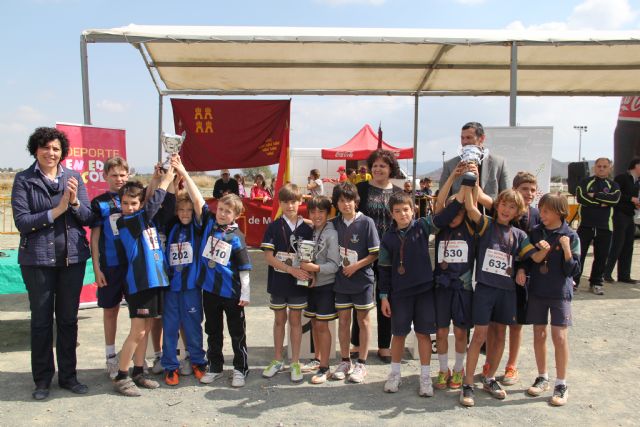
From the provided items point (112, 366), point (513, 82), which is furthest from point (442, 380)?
point (513, 82)

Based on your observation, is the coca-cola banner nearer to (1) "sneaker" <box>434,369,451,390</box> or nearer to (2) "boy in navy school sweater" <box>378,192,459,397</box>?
(2) "boy in navy school sweater" <box>378,192,459,397</box>

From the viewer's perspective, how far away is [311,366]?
153 inches

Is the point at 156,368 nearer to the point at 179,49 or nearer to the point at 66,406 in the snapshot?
the point at 66,406

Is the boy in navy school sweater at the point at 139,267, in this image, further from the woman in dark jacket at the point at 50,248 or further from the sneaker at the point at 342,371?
the sneaker at the point at 342,371

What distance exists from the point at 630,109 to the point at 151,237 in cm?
1111

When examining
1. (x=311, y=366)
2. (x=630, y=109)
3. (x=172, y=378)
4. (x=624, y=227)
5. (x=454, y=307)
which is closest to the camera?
(x=454, y=307)

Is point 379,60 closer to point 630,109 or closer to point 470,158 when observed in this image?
point 470,158

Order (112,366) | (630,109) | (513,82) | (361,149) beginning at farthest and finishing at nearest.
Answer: (361,149)
(630,109)
(513,82)
(112,366)

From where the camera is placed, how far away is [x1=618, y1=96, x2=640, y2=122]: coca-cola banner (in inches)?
411

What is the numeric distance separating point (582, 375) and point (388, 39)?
381cm

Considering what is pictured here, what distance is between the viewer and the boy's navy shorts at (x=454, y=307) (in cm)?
337

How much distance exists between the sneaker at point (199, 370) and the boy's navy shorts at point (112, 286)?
79cm

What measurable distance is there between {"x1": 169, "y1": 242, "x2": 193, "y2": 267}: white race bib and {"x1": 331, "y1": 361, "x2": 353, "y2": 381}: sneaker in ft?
4.63

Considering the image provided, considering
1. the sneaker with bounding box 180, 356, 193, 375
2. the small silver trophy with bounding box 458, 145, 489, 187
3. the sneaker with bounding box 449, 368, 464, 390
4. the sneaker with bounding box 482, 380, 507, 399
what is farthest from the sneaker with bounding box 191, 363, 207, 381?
the small silver trophy with bounding box 458, 145, 489, 187
